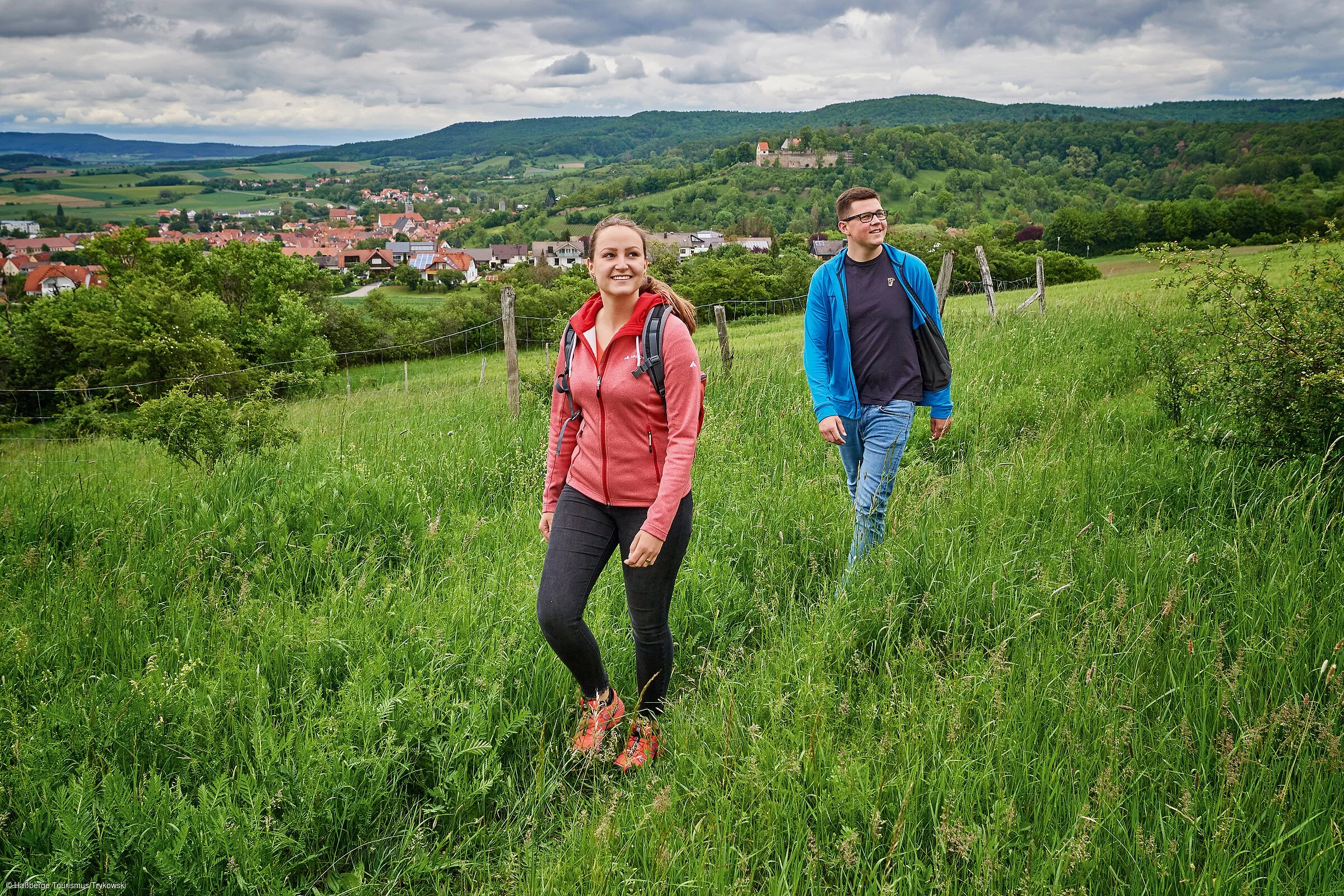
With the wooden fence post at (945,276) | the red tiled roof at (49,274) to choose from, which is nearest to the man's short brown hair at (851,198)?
the wooden fence post at (945,276)

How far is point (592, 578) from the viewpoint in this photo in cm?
289

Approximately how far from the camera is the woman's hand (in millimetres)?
2676

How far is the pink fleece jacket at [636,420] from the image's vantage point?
2.73m

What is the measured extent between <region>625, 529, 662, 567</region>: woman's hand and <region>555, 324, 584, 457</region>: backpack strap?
571 mm

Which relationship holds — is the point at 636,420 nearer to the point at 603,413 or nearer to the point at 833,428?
the point at 603,413

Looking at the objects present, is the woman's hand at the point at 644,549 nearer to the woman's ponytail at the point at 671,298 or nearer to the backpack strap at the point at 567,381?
the backpack strap at the point at 567,381

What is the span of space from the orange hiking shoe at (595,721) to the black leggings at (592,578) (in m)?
0.06

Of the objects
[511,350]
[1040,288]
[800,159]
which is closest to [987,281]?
[1040,288]

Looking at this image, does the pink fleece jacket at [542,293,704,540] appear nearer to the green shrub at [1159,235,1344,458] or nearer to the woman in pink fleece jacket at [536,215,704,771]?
the woman in pink fleece jacket at [536,215,704,771]

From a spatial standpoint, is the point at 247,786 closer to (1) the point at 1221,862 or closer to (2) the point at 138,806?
(2) the point at 138,806

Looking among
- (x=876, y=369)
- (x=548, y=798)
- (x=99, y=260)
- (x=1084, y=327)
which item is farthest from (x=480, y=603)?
(x=99, y=260)

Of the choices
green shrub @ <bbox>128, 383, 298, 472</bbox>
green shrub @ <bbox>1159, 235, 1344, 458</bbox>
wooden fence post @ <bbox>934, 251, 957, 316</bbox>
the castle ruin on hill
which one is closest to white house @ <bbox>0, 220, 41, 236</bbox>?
the castle ruin on hill

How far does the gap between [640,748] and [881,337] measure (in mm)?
2586

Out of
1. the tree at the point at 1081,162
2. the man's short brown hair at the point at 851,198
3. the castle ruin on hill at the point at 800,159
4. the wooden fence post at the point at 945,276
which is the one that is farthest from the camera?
the castle ruin on hill at the point at 800,159
